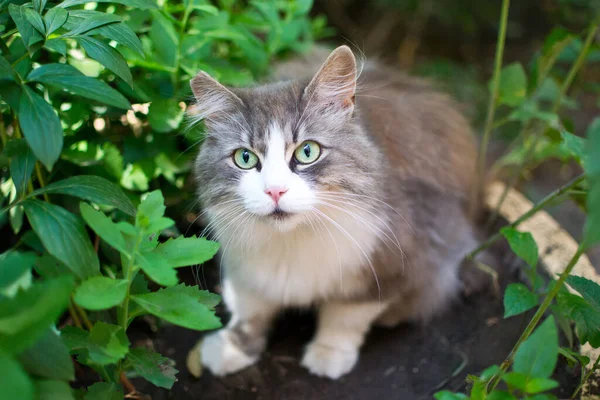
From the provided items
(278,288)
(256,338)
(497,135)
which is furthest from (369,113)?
(497,135)

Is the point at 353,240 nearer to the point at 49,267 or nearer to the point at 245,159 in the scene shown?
the point at 245,159

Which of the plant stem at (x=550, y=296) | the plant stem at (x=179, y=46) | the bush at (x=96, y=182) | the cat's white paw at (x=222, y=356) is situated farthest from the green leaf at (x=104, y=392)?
the plant stem at (x=179, y=46)

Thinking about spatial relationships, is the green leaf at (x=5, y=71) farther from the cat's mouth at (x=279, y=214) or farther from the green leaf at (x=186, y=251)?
the cat's mouth at (x=279, y=214)

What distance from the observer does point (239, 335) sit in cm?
213

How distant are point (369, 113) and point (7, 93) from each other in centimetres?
130

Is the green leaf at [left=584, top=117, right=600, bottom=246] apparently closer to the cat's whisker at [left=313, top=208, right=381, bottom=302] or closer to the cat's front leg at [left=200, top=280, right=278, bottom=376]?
the cat's whisker at [left=313, top=208, right=381, bottom=302]

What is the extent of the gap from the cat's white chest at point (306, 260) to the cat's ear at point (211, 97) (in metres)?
0.41

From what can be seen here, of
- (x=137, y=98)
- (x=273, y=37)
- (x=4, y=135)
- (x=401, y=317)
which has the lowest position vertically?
(x=401, y=317)

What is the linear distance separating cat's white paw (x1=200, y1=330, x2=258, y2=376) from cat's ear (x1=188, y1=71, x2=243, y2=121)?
2.71 ft

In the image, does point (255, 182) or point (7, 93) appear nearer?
point (7, 93)

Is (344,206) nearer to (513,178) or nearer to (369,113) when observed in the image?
(369,113)

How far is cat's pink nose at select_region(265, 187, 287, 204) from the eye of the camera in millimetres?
1525

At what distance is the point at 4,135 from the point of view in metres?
1.73

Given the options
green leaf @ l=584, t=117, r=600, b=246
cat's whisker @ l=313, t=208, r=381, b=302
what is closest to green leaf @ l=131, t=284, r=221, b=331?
cat's whisker @ l=313, t=208, r=381, b=302
